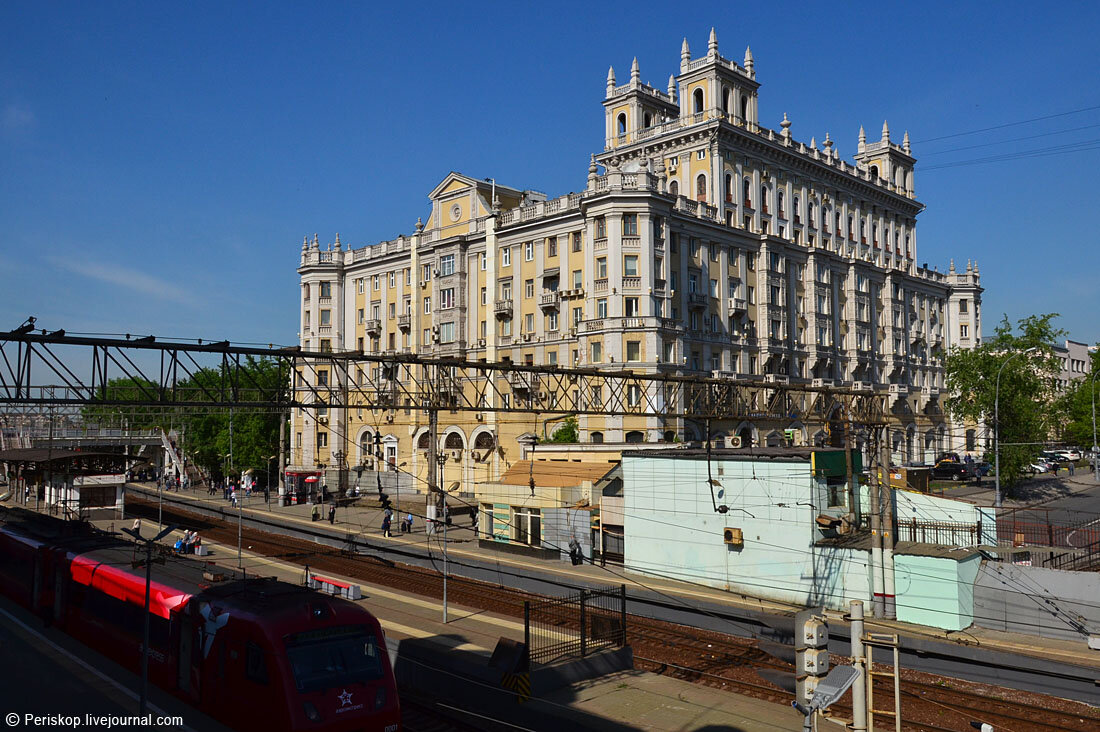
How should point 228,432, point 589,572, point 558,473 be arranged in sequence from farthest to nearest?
point 228,432 → point 558,473 → point 589,572

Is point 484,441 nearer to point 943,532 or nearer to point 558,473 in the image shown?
point 558,473

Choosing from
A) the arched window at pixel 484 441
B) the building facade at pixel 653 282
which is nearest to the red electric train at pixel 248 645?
the building facade at pixel 653 282

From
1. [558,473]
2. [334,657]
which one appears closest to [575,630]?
[334,657]

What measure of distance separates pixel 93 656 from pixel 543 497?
23.1 metres

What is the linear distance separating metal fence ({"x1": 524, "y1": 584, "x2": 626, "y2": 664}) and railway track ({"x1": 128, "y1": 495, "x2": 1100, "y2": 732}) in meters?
1.28

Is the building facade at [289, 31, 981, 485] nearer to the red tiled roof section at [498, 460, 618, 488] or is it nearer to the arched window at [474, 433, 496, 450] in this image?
the arched window at [474, 433, 496, 450]

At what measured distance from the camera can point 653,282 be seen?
185 feet

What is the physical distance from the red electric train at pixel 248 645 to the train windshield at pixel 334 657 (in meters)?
0.02

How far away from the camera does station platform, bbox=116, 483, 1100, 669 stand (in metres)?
24.7

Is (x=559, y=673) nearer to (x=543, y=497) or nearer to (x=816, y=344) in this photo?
(x=543, y=497)

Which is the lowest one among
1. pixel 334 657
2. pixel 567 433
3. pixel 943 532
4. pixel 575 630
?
pixel 575 630

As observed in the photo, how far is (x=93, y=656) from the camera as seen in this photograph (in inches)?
819

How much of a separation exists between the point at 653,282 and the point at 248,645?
45.2m

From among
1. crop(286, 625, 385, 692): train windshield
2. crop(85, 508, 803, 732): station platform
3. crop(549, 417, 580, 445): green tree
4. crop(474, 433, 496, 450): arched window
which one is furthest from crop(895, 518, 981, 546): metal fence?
crop(474, 433, 496, 450): arched window
